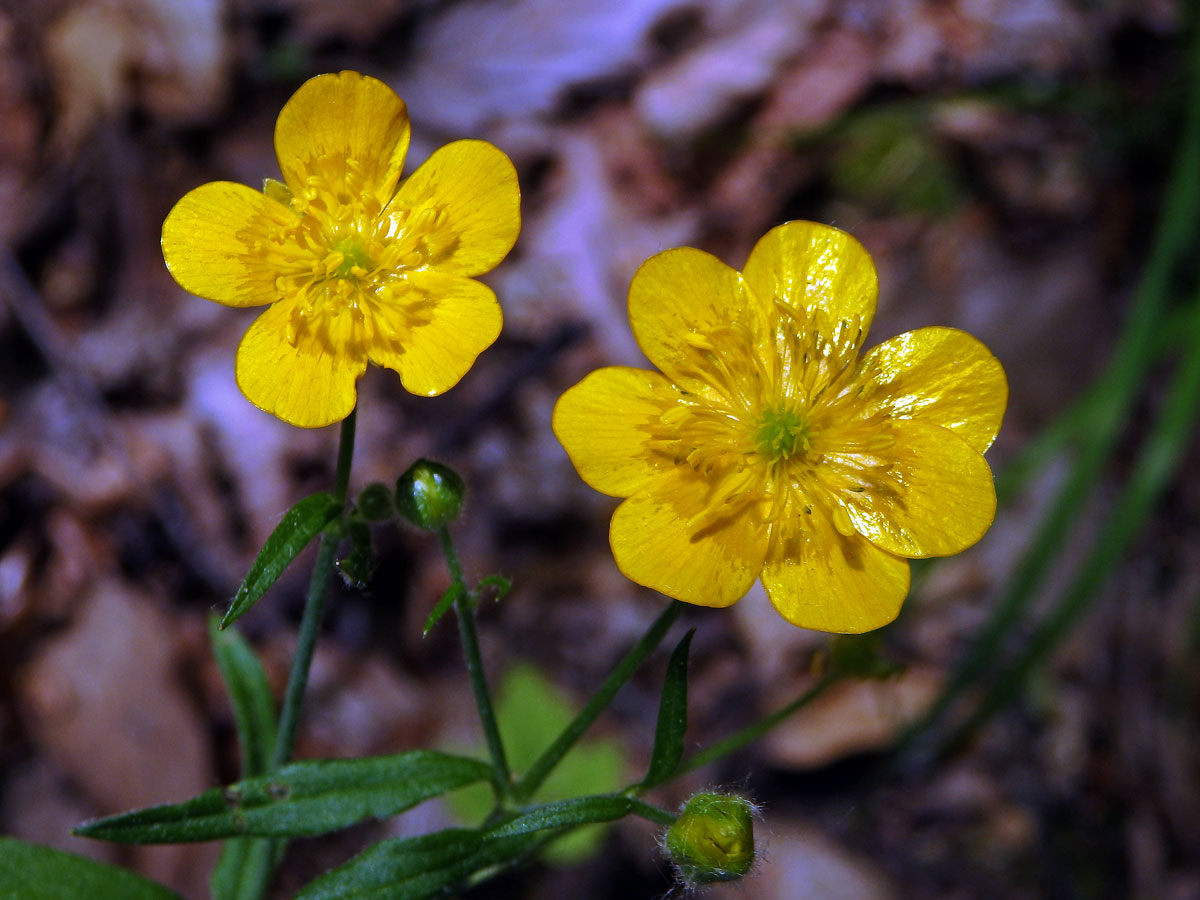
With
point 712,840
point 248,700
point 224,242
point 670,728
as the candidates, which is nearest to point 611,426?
point 670,728

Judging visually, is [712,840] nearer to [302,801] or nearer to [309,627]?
[302,801]

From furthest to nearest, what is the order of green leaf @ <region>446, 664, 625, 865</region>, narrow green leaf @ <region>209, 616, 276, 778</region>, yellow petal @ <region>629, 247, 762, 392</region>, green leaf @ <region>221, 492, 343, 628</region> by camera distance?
green leaf @ <region>446, 664, 625, 865</region>
narrow green leaf @ <region>209, 616, 276, 778</region>
yellow petal @ <region>629, 247, 762, 392</region>
green leaf @ <region>221, 492, 343, 628</region>

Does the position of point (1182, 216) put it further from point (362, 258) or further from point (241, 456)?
point (241, 456)

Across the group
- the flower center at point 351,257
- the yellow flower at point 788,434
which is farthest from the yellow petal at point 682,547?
the flower center at point 351,257

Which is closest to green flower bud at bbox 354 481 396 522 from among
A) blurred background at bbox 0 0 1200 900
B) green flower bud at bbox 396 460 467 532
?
green flower bud at bbox 396 460 467 532

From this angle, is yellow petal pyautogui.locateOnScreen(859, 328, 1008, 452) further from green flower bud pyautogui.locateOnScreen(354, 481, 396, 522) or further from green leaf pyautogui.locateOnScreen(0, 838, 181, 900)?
green leaf pyautogui.locateOnScreen(0, 838, 181, 900)
